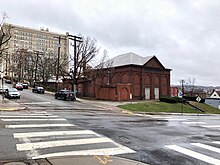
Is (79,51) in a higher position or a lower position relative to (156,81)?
higher

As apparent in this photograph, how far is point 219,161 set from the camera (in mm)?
7621

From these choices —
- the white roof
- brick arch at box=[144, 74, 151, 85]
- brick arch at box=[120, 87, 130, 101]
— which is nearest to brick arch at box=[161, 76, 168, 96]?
brick arch at box=[144, 74, 151, 85]

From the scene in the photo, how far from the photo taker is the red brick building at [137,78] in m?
51.0

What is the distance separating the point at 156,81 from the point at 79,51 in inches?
708

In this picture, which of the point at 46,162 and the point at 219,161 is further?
the point at 219,161

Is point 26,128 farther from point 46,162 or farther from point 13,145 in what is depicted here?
point 46,162

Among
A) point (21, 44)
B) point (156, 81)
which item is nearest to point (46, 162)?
point (156, 81)

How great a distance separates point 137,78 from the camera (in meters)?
52.1

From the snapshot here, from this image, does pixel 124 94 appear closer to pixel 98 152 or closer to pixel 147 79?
pixel 147 79

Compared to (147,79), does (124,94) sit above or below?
below

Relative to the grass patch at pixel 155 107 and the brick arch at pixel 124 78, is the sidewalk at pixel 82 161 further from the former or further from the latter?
A: the brick arch at pixel 124 78

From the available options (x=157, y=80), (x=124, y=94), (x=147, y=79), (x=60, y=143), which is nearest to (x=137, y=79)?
(x=147, y=79)

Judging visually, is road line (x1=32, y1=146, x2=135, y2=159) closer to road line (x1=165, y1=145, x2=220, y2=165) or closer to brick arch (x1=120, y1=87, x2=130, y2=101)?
road line (x1=165, y1=145, x2=220, y2=165)

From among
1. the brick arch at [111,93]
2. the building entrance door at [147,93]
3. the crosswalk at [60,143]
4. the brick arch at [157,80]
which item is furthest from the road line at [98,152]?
the brick arch at [157,80]
